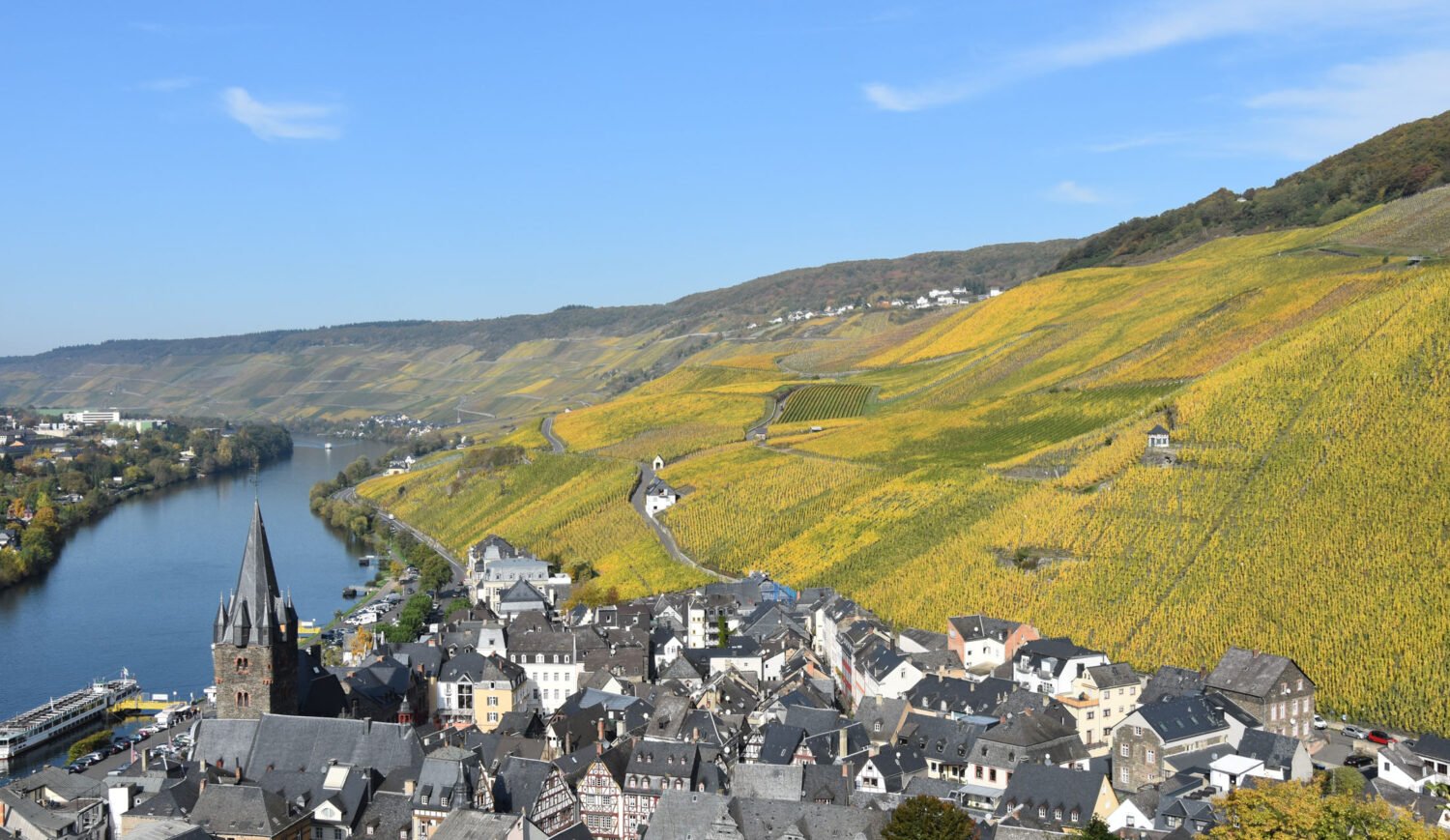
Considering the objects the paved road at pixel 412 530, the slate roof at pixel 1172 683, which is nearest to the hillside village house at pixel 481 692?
the slate roof at pixel 1172 683

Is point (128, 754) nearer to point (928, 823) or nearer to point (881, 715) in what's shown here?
point (881, 715)

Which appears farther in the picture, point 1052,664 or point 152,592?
point 152,592

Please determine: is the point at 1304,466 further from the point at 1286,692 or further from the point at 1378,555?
the point at 1286,692

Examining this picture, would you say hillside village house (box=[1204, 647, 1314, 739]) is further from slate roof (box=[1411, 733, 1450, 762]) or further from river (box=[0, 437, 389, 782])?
river (box=[0, 437, 389, 782])

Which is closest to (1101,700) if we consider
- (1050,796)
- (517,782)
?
(1050,796)

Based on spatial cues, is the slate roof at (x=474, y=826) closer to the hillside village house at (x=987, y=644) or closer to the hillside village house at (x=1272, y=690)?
the hillside village house at (x=987, y=644)

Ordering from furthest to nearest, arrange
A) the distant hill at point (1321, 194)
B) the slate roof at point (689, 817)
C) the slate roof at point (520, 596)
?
the distant hill at point (1321, 194) < the slate roof at point (520, 596) < the slate roof at point (689, 817)

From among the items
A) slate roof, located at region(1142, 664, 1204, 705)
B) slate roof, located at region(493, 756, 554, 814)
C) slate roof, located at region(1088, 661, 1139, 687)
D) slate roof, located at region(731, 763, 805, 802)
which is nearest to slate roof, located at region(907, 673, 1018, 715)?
slate roof, located at region(1088, 661, 1139, 687)
